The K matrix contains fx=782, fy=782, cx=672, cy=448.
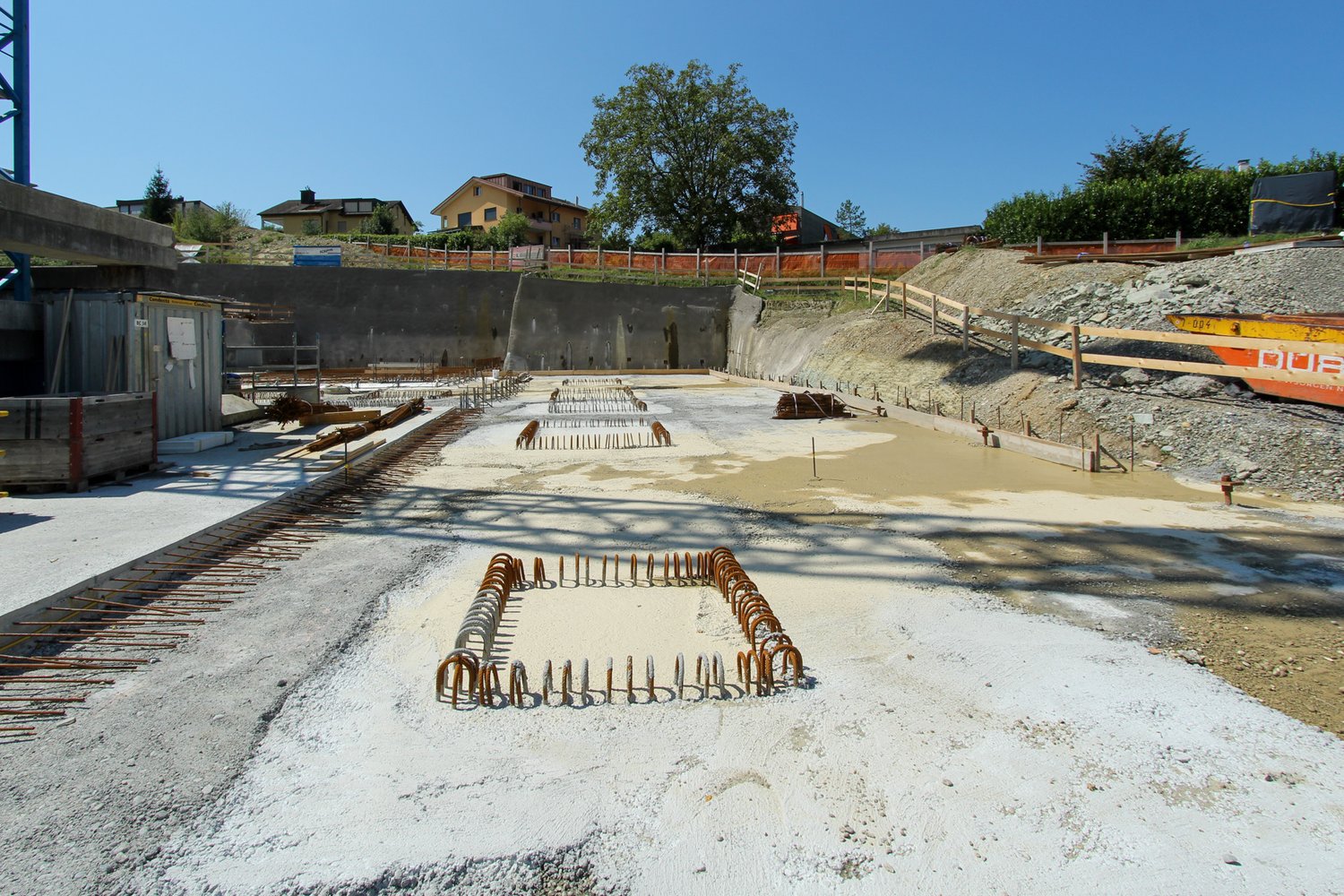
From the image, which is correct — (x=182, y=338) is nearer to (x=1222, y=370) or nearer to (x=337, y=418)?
(x=337, y=418)

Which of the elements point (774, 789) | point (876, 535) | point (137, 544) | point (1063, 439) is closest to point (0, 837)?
point (774, 789)

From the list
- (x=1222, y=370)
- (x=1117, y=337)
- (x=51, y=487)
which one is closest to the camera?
(x=51, y=487)

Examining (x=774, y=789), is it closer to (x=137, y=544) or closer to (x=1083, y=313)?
(x=137, y=544)

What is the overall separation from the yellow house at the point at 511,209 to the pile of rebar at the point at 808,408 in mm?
45703

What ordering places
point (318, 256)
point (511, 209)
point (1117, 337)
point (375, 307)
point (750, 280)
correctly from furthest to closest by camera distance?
point (511, 209) < point (750, 280) < point (318, 256) < point (375, 307) < point (1117, 337)

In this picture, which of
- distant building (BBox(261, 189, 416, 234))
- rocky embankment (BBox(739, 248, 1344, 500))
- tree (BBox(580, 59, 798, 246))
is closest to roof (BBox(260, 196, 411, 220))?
distant building (BBox(261, 189, 416, 234))

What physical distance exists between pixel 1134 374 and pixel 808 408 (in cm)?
662

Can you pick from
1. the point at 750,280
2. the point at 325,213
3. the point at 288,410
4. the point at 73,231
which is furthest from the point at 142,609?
the point at 325,213

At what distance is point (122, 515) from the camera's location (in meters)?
8.10

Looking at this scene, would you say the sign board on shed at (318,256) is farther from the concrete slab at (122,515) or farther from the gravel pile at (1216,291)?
the gravel pile at (1216,291)

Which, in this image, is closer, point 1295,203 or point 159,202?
point 1295,203

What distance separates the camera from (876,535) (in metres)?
8.13

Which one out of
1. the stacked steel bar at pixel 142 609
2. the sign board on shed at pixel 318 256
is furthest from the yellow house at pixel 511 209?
the stacked steel bar at pixel 142 609

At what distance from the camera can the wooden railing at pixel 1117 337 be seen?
11406 millimetres
